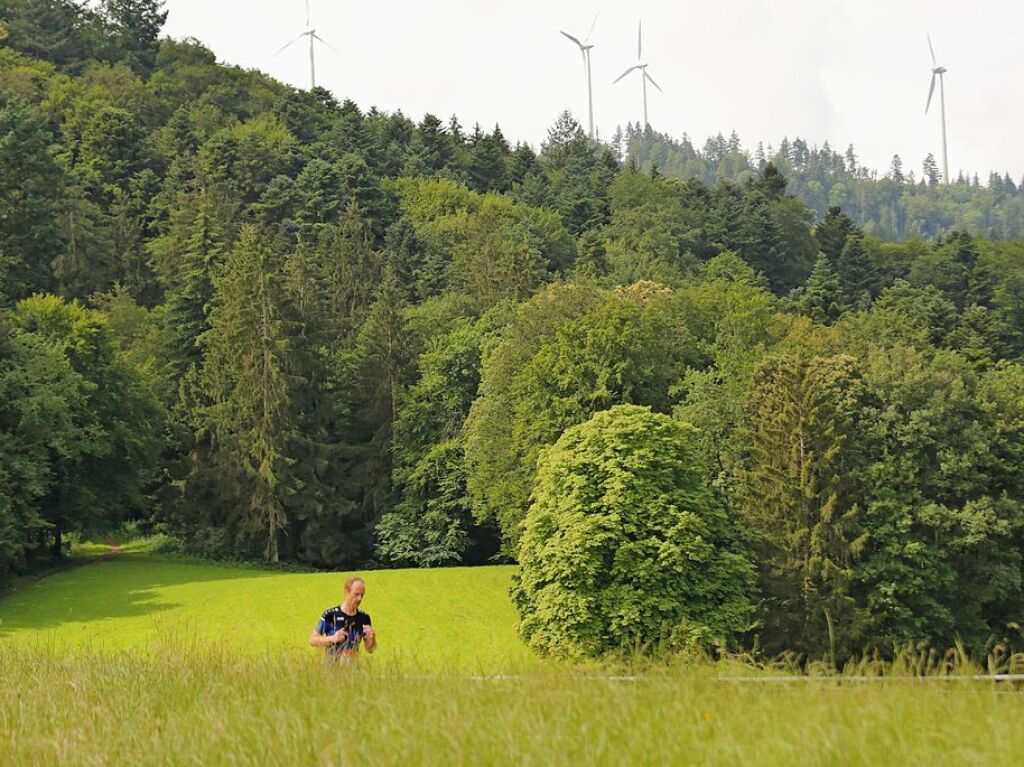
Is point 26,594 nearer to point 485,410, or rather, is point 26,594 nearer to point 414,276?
point 485,410

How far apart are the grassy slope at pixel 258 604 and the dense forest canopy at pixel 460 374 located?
3.56m

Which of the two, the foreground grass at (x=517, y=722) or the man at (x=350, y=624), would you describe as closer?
the foreground grass at (x=517, y=722)

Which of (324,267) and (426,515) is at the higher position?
(324,267)

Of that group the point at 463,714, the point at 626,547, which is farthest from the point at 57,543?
the point at 463,714

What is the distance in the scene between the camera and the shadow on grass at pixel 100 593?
5066cm

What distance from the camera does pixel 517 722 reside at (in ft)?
22.5

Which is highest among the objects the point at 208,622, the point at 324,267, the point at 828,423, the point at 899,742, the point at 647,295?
the point at 324,267

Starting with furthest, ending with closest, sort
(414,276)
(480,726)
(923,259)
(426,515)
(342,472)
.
→ (923,259) → (414,276) → (342,472) → (426,515) → (480,726)

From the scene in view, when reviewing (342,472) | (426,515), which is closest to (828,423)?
(426,515)

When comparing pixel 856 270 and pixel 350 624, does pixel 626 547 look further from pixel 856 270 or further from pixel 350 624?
pixel 856 270

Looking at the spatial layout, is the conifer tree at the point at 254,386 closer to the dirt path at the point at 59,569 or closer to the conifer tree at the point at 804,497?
Result: the dirt path at the point at 59,569

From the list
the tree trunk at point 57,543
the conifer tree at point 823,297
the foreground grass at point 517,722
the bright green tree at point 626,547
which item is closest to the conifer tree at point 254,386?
the tree trunk at point 57,543

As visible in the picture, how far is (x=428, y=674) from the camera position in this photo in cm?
924

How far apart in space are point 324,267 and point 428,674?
9392 centimetres
